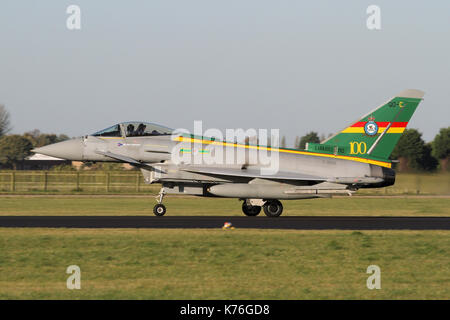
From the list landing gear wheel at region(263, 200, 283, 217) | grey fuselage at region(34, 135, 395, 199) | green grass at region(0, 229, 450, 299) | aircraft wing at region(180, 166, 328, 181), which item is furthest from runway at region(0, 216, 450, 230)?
green grass at region(0, 229, 450, 299)

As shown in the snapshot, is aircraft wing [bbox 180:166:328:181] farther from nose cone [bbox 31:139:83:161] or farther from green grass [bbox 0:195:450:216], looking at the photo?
nose cone [bbox 31:139:83:161]

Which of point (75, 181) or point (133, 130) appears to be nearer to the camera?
point (133, 130)

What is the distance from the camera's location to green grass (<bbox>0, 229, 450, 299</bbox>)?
1051cm

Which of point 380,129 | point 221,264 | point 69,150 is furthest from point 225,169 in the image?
point 221,264

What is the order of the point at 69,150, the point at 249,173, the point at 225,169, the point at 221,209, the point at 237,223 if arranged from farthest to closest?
the point at 221,209, the point at 69,150, the point at 225,169, the point at 249,173, the point at 237,223

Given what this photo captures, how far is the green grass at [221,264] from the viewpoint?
10.5 m

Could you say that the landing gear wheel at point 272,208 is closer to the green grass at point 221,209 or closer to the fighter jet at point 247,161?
the fighter jet at point 247,161

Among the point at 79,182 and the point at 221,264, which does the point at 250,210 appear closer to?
the point at 221,264

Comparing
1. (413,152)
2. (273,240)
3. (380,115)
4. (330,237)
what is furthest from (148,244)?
(413,152)

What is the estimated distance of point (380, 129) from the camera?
26.1 meters

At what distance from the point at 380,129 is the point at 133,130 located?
10434 millimetres
